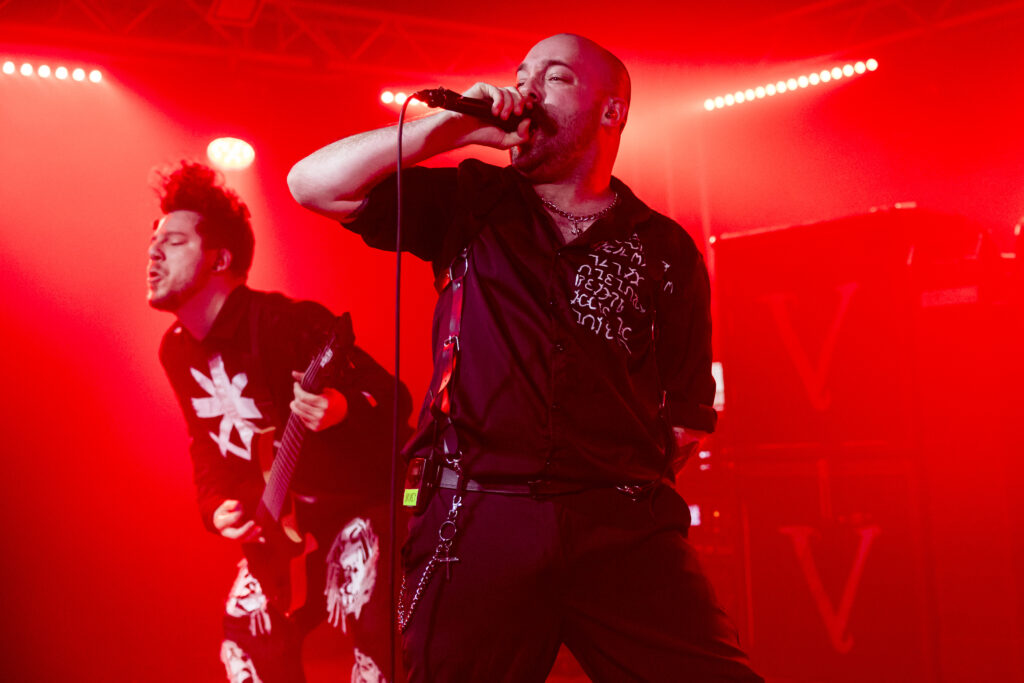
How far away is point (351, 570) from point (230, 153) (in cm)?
345

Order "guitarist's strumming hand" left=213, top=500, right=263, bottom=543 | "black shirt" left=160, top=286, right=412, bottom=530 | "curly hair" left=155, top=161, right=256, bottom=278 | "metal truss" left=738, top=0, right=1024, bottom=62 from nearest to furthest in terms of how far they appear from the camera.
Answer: "guitarist's strumming hand" left=213, top=500, right=263, bottom=543, "black shirt" left=160, top=286, right=412, bottom=530, "curly hair" left=155, top=161, right=256, bottom=278, "metal truss" left=738, top=0, right=1024, bottom=62

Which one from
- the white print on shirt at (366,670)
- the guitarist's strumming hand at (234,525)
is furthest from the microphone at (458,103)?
the guitarist's strumming hand at (234,525)

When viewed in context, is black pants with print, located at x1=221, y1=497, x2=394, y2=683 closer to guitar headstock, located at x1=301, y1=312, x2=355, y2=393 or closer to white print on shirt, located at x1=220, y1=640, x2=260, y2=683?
white print on shirt, located at x1=220, y1=640, x2=260, y2=683

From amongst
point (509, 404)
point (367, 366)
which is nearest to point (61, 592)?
point (367, 366)

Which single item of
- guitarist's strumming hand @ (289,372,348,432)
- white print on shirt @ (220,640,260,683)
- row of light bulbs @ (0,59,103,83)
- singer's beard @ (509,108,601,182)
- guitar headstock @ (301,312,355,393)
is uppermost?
row of light bulbs @ (0,59,103,83)

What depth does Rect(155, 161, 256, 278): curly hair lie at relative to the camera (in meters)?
4.73

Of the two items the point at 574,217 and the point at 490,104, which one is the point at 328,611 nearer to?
the point at 574,217

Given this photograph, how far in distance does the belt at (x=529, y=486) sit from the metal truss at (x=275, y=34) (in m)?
4.67

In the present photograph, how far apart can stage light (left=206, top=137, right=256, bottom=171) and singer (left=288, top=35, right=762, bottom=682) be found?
475cm

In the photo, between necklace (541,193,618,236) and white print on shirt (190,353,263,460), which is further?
white print on shirt (190,353,263,460)

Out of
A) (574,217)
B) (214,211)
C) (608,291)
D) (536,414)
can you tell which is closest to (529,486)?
(536,414)

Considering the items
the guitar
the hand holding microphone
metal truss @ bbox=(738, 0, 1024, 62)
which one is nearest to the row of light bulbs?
the guitar

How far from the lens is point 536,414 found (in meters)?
1.62

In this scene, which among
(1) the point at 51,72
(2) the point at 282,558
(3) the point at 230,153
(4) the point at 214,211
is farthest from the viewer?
(3) the point at 230,153
